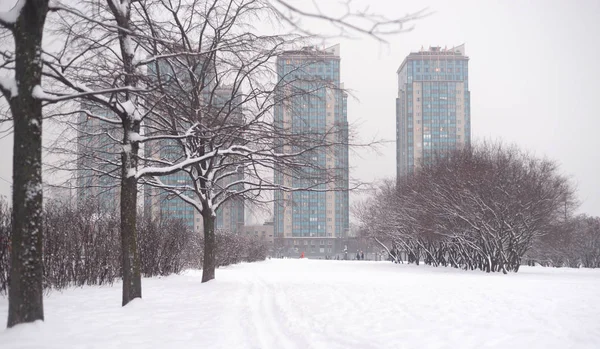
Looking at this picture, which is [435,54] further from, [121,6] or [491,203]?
[121,6]

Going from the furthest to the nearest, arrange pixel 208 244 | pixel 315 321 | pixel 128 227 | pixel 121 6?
pixel 208 244 < pixel 128 227 < pixel 121 6 < pixel 315 321

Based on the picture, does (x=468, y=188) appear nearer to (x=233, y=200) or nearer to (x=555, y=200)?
(x=555, y=200)

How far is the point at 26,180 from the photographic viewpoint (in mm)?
6965

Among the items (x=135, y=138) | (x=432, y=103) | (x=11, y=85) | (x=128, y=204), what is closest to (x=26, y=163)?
(x=11, y=85)

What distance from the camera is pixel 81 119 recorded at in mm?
13742

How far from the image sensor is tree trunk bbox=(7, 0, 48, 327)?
6.93 metres

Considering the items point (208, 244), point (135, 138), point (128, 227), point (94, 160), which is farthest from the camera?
point (208, 244)

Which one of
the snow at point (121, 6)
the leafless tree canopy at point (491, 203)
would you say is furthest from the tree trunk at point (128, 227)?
the leafless tree canopy at point (491, 203)

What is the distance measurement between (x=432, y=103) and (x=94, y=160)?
15409cm

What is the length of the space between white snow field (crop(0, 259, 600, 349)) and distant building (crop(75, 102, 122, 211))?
327 centimetres

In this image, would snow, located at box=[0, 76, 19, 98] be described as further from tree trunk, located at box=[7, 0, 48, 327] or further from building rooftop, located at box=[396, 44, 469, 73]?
building rooftop, located at box=[396, 44, 469, 73]

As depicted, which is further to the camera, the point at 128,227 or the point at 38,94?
the point at 128,227

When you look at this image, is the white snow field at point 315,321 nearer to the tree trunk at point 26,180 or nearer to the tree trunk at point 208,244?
the tree trunk at point 26,180

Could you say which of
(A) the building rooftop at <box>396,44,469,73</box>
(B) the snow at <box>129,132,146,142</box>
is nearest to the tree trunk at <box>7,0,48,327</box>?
(B) the snow at <box>129,132,146,142</box>
